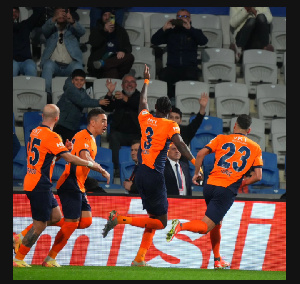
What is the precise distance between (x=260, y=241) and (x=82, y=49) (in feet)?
22.2

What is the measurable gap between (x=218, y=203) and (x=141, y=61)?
6675 millimetres

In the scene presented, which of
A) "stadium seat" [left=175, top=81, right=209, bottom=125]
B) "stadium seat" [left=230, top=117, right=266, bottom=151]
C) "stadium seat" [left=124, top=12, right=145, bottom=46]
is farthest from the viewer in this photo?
"stadium seat" [left=124, top=12, right=145, bottom=46]

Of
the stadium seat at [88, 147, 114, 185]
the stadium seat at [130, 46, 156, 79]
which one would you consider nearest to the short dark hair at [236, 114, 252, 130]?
the stadium seat at [88, 147, 114, 185]

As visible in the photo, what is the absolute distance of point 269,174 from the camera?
46.3 ft

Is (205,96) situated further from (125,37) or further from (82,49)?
(82,49)

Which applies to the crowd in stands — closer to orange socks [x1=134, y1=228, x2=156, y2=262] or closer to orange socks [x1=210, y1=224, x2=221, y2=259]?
orange socks [x1=134, y1=228, x2=156, y2=262]

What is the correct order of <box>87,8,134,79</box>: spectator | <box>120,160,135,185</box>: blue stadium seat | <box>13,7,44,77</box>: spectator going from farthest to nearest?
<box>87,8,134,79</box>: spectator
<box>13,7,44,77</box>: spectator
<box>120,160,135,185</box>: blue stadium seat

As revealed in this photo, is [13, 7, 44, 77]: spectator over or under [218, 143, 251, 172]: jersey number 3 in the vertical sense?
over

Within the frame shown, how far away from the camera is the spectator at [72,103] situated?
14.0 m

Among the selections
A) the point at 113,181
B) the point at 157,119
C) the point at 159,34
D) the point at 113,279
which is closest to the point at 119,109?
the point at 113,181

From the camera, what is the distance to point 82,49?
1648 cm

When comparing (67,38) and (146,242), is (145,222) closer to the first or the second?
(146,242)

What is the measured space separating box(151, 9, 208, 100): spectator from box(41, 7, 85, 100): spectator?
A: 168cm

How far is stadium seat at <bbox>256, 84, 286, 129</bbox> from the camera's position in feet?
51.4
